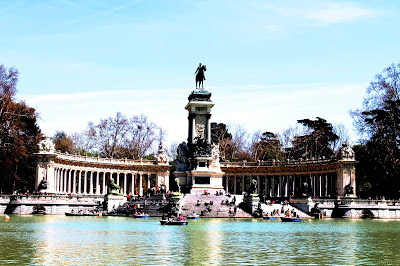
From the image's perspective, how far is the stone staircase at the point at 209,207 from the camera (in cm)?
6719

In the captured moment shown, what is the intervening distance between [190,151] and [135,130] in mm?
24944

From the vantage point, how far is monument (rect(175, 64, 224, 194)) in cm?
8518

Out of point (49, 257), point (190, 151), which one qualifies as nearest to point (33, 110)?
point (190, 151)

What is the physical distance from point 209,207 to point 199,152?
17.2 m

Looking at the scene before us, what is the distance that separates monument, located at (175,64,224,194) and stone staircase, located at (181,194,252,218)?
10.00 m

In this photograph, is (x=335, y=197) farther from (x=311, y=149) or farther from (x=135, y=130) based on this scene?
(x=135, y=130)

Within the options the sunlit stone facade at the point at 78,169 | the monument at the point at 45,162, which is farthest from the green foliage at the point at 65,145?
the monument at the point at 45,162

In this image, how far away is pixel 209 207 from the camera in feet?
227

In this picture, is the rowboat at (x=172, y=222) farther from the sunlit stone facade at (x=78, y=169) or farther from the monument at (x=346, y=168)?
the monument at (x=346, y=168)

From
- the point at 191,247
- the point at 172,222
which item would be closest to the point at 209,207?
the point at 172,222

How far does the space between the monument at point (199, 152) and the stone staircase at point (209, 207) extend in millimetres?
9997

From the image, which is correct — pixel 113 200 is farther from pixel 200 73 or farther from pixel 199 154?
pixel 200 73

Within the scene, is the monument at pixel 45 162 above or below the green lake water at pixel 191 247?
above

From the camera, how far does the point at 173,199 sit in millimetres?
68562
